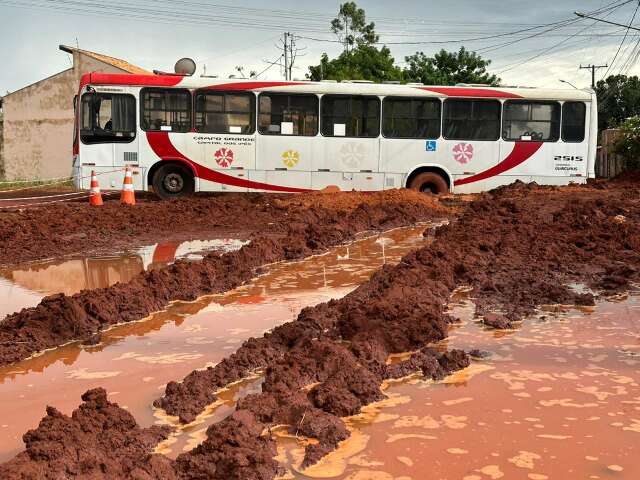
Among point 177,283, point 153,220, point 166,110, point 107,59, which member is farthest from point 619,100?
point 177,283

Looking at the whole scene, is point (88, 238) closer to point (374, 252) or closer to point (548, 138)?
point (374, 252)

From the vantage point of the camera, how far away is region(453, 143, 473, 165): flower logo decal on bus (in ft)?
55.6

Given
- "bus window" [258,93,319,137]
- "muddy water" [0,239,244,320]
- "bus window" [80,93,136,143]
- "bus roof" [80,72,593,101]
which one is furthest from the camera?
"bus window" [258,93,319,137]

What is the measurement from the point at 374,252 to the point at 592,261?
3032 mm

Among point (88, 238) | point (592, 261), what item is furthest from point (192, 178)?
point (592, 261)

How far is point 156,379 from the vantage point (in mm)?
4621

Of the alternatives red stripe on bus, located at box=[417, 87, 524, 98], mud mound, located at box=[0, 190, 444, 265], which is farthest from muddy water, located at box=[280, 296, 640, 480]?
red stripe on bus, located at box=[417, 87, 524, 98]

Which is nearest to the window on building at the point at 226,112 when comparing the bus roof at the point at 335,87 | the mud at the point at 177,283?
the bus roof at the point at 335,87

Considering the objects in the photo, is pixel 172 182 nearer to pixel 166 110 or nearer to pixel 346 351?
pixel 166 110

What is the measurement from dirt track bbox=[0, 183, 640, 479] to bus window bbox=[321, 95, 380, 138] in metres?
6.69

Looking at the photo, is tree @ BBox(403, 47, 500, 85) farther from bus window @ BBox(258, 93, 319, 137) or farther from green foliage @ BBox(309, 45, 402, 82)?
bus window @ BBox(258, 93, 319, 137)

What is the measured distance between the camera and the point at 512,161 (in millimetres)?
17078

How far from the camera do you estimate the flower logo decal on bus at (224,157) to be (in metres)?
16.3

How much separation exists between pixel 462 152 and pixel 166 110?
708cm
